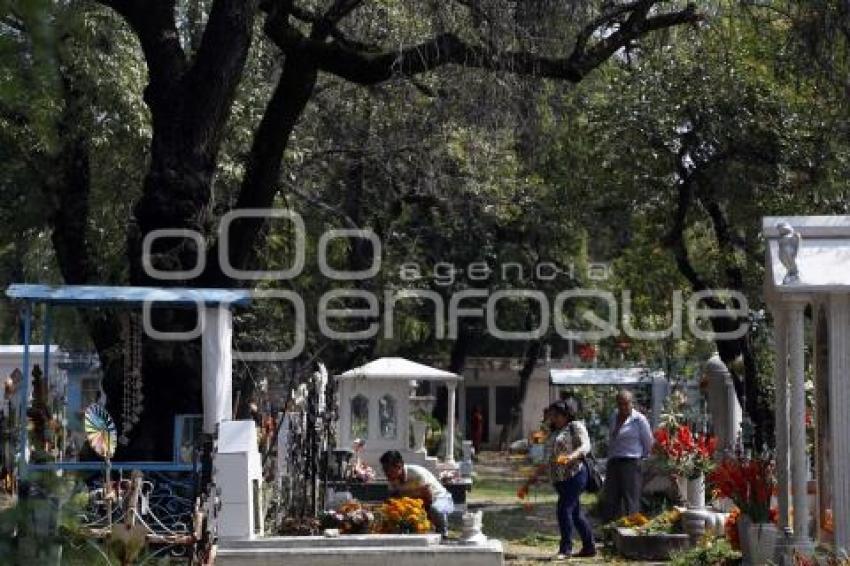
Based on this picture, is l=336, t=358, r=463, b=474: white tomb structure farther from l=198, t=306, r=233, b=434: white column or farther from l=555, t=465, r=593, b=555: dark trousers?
l=198, t=306, r=233, b=434: white column

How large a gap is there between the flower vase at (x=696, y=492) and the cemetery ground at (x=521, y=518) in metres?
1.11

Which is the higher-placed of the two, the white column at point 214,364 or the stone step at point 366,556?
the white column at point 214,364

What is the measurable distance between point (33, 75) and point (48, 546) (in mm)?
1390

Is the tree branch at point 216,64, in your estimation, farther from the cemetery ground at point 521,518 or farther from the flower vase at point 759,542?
the flower vase at point 759,542

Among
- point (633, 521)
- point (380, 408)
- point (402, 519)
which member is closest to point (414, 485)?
point (402, 519)

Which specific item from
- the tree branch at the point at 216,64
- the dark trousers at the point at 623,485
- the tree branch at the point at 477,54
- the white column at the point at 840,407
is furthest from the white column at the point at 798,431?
the tree branch at the point at 216,64

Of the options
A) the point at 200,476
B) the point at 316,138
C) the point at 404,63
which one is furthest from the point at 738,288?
the point at 200,476

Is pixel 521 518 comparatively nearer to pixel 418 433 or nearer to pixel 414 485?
pixel 418 433

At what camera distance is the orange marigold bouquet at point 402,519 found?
1249cm

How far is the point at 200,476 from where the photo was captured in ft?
42.2

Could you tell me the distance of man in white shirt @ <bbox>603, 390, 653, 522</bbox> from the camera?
17.3 meters

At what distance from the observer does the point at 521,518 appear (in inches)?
941

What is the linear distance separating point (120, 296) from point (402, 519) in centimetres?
359

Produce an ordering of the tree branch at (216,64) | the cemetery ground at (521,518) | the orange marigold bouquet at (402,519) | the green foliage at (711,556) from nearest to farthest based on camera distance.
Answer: the orange marigold bouquet at (402,519) < the green foliage at (711,556) < the tree branch at (216,64) < the cemetery ground at (521,518)
